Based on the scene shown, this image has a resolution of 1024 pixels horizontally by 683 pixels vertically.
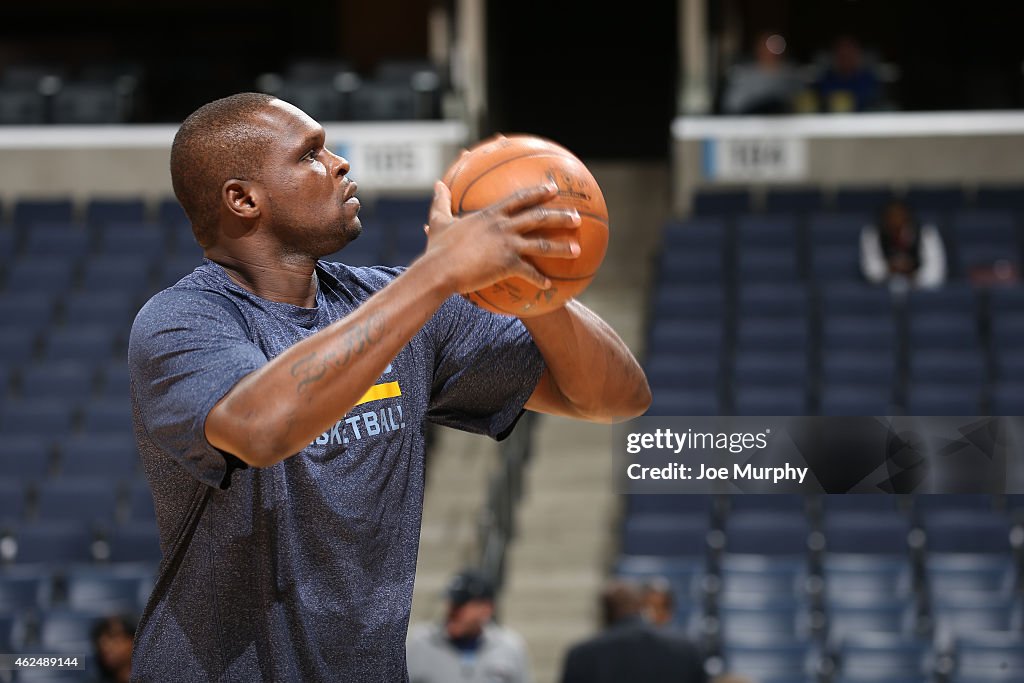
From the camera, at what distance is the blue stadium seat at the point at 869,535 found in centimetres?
782

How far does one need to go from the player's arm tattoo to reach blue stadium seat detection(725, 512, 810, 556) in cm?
664

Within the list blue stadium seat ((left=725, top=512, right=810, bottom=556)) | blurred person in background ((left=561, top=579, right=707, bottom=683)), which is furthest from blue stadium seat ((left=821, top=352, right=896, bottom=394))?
blurred person in background ((left=561, top=579, right=707, bottom=683))

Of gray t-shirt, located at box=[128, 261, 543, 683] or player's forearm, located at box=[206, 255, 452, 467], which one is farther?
gray t-shirt, located at box=[128, 261, 543, 683]

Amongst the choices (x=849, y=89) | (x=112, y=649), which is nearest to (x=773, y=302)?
(x=849, y=89)

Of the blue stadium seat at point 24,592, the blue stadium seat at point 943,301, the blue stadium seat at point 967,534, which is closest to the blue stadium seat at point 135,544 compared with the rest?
the blue stadium seat at point 24,592

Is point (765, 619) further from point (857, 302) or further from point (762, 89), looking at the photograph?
point (762, 89)

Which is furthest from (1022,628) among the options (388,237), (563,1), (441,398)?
(563,1)

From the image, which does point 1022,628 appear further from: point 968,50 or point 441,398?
point 968,50

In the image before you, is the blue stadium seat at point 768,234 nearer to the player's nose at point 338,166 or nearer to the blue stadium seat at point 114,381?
the blue stadium seat at point 114,381

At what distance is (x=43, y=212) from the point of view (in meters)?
11.8

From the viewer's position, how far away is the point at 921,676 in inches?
259

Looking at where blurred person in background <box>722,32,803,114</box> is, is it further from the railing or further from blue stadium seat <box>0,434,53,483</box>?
blue stadium seat <box>0,434,53,483</box>

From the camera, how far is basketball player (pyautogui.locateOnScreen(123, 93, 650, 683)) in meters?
1.46

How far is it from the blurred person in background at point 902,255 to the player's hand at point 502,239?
29.4 ft
